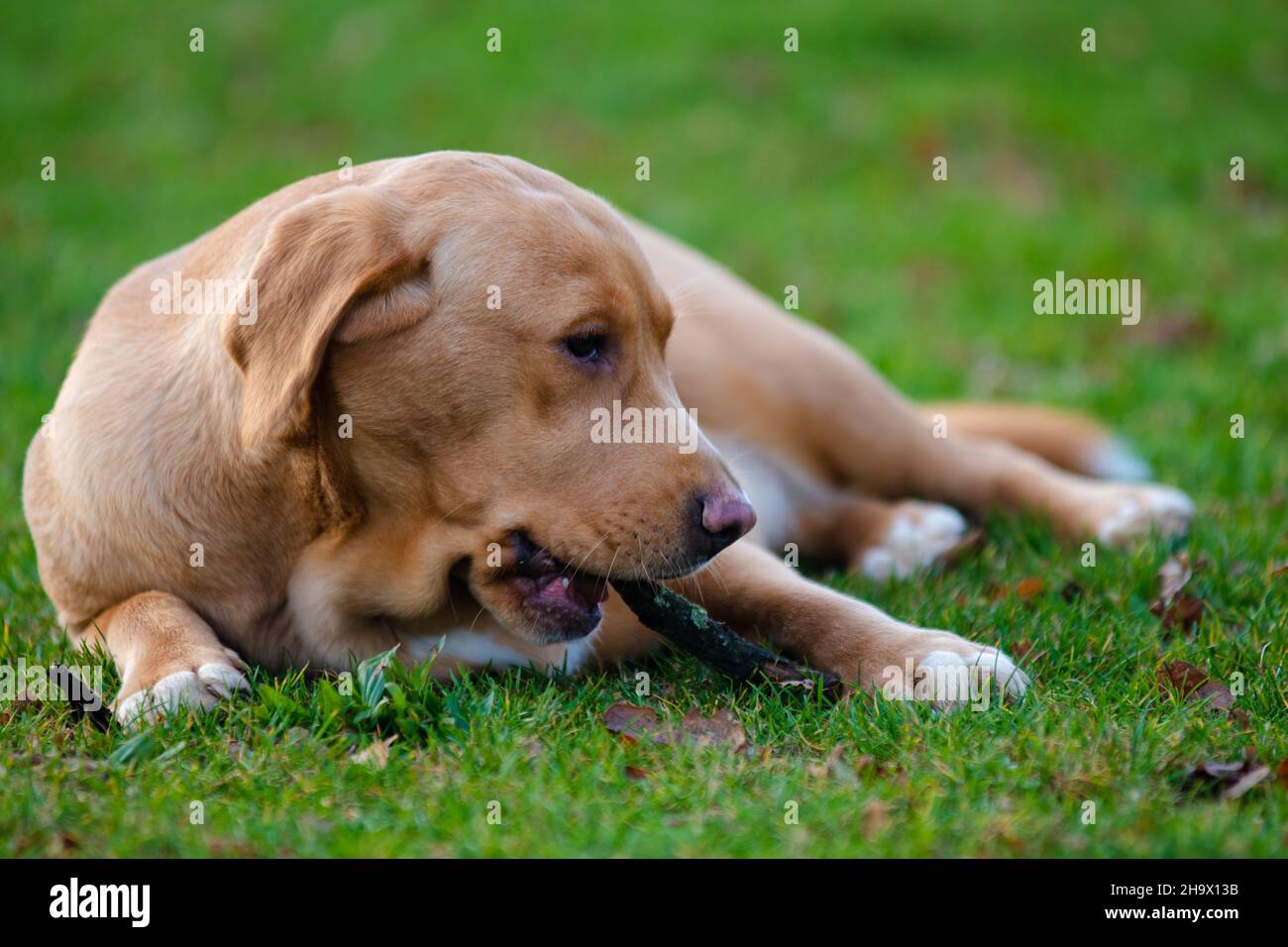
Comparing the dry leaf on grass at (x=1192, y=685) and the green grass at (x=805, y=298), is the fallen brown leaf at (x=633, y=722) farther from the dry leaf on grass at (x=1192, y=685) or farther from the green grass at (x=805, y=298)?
the dry leaf on grass at (x=1192, y=685)

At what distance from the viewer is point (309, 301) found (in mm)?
3061

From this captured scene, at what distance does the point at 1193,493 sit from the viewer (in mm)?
5277

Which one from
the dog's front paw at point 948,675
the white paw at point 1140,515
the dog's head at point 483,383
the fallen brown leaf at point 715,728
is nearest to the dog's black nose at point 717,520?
the dog's head at point 483,383

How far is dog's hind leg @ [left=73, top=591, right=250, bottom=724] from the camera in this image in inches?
122

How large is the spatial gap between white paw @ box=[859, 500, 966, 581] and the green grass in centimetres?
14

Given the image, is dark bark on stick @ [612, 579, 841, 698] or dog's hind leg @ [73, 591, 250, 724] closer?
dog's hind leg @ [73, 591, 250, 724]

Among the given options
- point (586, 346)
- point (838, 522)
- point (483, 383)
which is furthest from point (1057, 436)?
point (483, 383)

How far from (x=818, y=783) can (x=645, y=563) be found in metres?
0.65

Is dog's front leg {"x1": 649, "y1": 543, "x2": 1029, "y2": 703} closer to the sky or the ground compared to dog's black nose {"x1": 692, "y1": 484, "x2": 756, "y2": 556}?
closer to the ground

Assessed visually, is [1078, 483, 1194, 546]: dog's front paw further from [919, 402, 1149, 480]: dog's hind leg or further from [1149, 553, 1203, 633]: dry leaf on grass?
[919, 402, 1149, 480]: dog's hind leg

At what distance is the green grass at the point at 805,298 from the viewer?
2787 mm

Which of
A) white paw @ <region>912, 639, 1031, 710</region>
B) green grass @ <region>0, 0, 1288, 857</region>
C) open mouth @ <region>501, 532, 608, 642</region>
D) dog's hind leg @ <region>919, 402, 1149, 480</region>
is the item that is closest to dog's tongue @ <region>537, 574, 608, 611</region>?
open mouth @ <region>501, 532, 608, 642</region>

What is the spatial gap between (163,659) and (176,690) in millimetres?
114
